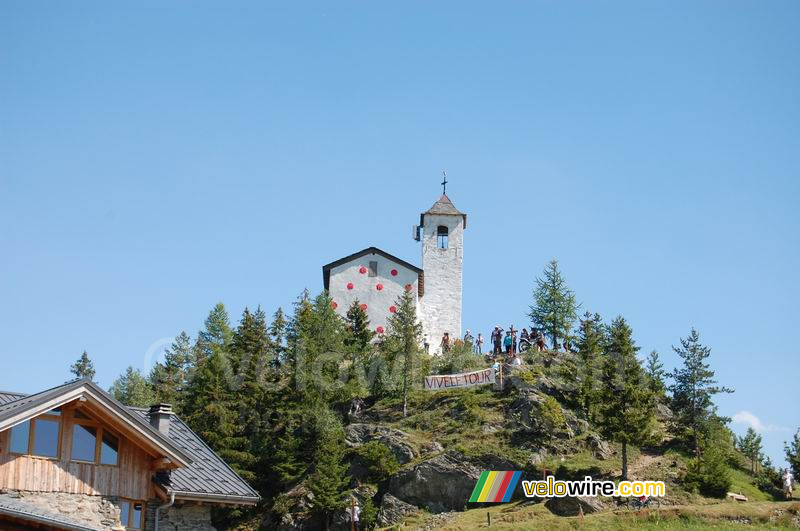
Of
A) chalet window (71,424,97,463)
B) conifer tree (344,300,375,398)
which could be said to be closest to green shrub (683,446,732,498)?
conifer tree (344,300,375,398)

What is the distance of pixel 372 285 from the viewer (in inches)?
2771

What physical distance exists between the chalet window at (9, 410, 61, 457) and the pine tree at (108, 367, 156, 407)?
32.7 metres

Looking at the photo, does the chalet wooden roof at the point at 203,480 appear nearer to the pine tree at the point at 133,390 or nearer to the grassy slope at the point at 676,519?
the grassy slope at the point at 676,519

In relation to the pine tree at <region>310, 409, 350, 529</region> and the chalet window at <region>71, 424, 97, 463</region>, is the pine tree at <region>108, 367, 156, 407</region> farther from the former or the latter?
the chalet window at <region>71, 424, 97, 463</region>

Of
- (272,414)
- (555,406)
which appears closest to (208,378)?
(272,414)

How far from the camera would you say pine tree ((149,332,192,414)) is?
192 ft

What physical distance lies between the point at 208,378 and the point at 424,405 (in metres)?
12.2

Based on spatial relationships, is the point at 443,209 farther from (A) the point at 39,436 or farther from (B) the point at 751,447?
(A) the point at 39,436

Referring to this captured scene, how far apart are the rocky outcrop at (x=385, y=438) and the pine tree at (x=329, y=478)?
2183mm

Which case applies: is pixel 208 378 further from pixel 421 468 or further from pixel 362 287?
pixel 362 287

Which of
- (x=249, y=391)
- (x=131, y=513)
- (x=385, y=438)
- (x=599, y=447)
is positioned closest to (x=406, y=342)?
(x=385, y=438)

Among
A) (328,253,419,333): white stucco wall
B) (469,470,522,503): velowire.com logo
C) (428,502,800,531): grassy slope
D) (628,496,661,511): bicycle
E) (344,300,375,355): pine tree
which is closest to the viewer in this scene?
(428,502,800,531): grassy slope

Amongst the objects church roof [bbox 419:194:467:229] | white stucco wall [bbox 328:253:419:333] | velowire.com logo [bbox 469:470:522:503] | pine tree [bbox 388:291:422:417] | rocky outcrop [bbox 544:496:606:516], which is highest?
church roof [bbox 419:194:467:229]

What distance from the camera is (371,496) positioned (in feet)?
155
